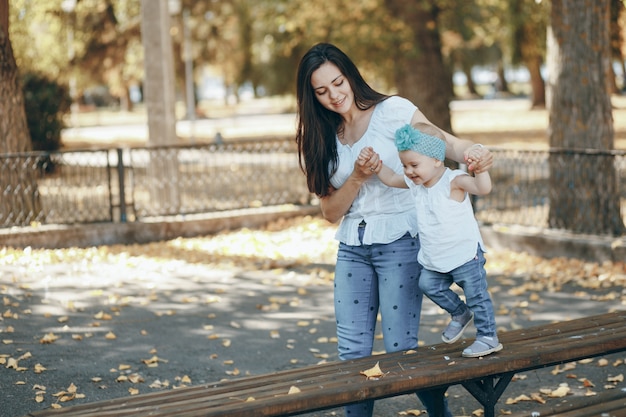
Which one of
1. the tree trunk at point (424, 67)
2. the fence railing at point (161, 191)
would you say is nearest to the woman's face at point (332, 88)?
the fence railing at point (161, 191)

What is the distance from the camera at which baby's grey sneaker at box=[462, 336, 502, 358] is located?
4242 millimetres

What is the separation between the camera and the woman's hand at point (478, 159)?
3.99 metres

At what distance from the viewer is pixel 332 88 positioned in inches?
169

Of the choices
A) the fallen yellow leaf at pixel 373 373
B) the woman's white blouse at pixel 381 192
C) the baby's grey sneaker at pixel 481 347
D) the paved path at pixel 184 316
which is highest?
the woman's white blouse at pixel 381 192

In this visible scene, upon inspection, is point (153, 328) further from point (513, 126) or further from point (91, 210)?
point (513, 126)

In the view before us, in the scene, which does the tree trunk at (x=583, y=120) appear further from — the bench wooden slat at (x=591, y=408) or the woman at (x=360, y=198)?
the woman at (x=360, y=198)

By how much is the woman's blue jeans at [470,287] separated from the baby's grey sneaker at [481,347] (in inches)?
0.9

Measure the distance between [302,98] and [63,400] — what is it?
2777mm

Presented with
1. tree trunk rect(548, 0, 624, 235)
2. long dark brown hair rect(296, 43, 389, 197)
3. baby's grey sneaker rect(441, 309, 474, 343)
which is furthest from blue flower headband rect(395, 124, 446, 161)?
tree trunk rect(548, 0, 624, 235)

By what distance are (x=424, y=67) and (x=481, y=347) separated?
44.0 ft

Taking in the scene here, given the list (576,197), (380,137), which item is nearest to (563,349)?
(380,137)

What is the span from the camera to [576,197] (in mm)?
10773

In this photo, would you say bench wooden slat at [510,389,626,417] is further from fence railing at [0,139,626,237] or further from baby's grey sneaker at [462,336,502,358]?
fence railing at [0,139,626,237]

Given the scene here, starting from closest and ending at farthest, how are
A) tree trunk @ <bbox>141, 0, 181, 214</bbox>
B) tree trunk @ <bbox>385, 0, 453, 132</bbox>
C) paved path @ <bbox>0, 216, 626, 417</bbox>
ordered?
paved path @ <bbox>0, 216, 626, 417</bbox> < tree trunk @ <bbox>141, 0, 181, 214</bbox> < tree trunk @ <bbox>385, 0, 453, 132</bbox>
